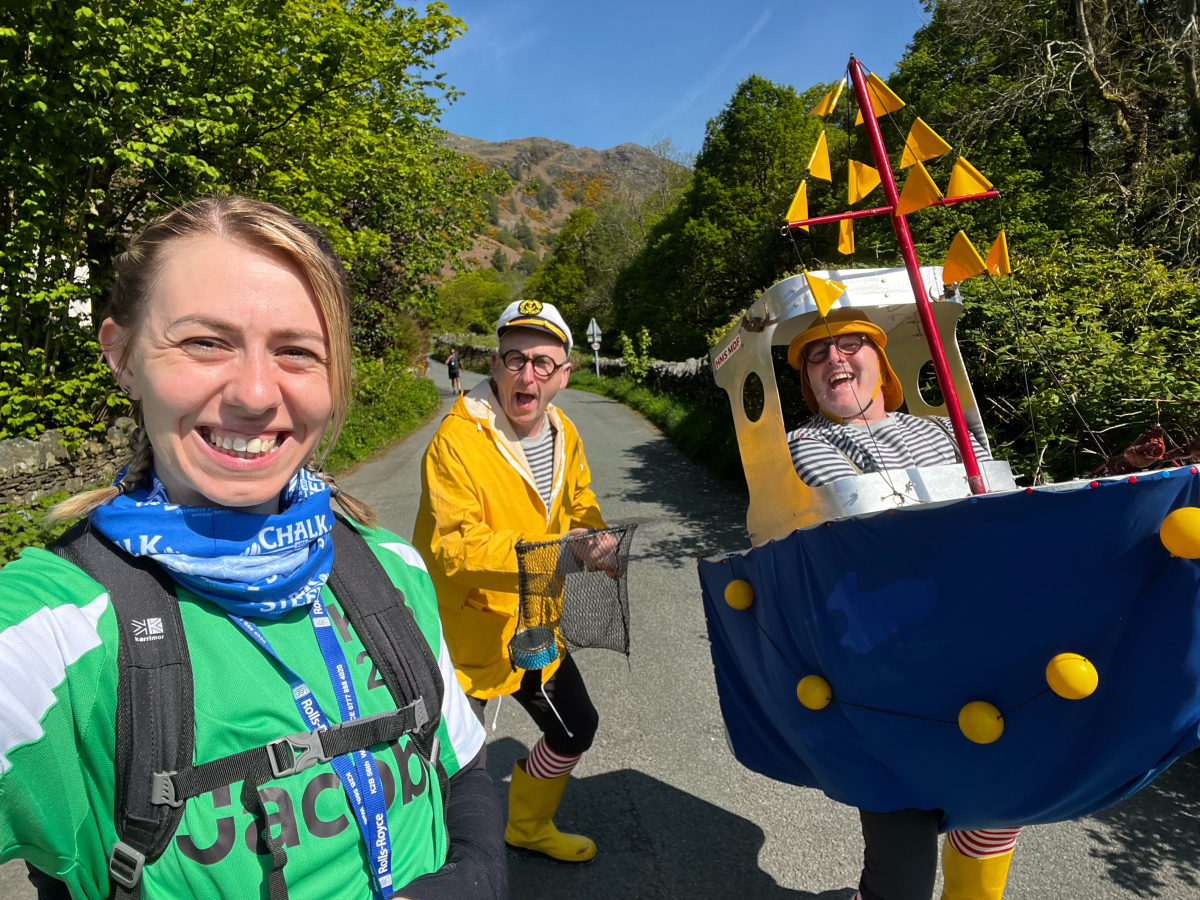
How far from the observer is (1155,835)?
2963 millimetres

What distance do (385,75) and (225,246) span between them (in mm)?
14046

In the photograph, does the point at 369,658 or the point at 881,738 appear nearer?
the point at 369,658

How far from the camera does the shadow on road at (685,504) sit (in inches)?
287

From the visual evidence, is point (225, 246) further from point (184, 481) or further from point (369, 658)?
point (369, 658)

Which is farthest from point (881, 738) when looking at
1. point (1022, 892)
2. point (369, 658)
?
point (1022, 892)

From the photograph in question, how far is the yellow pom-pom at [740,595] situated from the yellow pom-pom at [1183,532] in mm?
928

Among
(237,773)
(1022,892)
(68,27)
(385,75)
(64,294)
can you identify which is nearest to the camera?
(237,773)

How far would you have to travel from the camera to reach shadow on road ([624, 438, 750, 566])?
7277 millimetres

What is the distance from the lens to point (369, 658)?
1158mm

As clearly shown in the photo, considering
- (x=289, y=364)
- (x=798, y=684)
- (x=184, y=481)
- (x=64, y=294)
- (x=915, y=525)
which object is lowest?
(x=798, y=684)

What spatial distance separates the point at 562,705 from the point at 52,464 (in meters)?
7.72

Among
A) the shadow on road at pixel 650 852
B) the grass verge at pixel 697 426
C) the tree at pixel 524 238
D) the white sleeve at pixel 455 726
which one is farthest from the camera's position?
the tree at pixel 524 238

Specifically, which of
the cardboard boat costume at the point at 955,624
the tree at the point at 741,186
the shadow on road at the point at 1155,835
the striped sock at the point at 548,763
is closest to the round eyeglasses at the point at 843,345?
the cardboard boat costume at the point at 955,624

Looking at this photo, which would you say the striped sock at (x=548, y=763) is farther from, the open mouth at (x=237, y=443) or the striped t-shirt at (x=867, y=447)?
the open mouth at (x=237, y=443)
